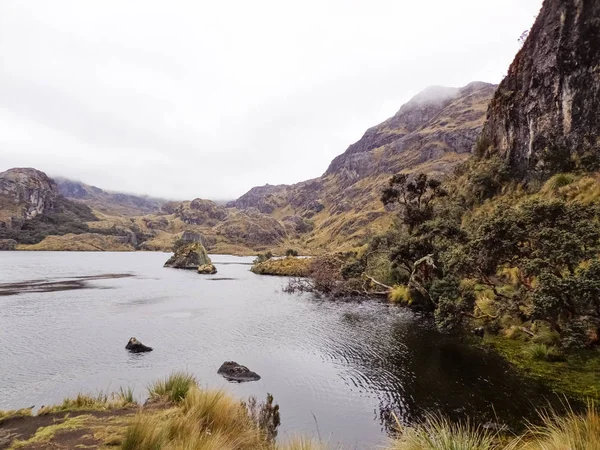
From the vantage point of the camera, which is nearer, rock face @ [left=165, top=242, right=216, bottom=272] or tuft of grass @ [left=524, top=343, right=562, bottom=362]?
tuft of grass @ [left=524, top=343, right=562, bottom=362]

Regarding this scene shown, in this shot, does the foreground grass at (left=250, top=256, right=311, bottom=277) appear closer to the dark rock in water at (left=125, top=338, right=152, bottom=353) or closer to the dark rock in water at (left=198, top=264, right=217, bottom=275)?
the dark rock in water at (left=198, top=264, right=217, bottom=275)

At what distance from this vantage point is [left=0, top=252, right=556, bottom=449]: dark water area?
14828mm

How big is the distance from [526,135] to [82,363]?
55595 mm

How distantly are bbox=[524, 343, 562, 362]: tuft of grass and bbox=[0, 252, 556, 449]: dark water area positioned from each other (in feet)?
6.77

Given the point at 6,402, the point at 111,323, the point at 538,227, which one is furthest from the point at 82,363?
the point at 538,227

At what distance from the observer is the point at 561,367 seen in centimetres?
1745

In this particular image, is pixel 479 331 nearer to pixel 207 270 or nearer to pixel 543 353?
pixel 543 353

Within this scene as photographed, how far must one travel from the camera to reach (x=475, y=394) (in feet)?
51.5

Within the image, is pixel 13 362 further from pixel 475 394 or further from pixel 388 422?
pixel 475 394

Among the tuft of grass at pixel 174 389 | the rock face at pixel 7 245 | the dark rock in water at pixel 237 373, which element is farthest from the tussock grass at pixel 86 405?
the rock face at pixel 7 245

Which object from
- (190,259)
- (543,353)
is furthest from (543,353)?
(190,259)

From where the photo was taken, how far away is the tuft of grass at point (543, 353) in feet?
60.9

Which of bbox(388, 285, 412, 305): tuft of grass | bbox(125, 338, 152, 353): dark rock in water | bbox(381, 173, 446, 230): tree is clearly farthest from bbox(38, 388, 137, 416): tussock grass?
bbox(381, 173, 446, 230): tree

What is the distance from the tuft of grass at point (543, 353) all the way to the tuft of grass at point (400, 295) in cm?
1875
